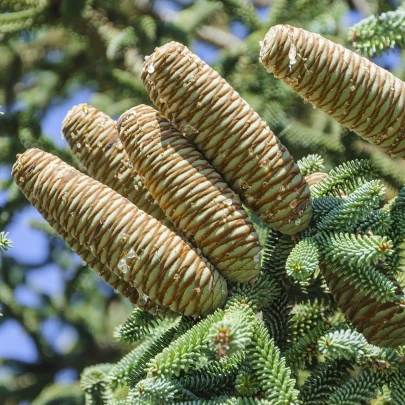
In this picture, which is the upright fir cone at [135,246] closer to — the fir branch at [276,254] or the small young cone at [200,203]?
the small young cone at [200,203]

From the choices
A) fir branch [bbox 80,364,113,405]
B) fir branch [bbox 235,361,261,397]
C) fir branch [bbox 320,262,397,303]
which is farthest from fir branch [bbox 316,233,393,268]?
fir branch [bbox 80,364,113,405]

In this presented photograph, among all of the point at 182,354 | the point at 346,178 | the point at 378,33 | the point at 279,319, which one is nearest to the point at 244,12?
the point at 378,33

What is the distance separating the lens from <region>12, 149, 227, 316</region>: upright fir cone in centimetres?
101

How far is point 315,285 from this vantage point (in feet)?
4.11

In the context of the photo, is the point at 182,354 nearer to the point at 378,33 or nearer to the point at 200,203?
the point at 200,203

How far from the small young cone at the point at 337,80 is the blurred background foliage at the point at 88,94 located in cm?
81

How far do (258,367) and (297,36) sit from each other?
0.54 meters

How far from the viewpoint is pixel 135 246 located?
3.31 feet

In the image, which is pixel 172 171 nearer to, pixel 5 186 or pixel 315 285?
pixel 315 285

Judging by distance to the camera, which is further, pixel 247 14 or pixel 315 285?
pixel 247 14

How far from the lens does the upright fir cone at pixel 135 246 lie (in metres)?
1.01

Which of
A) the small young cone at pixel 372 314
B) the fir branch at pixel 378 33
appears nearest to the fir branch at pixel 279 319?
the small young cone at pixel 372 314

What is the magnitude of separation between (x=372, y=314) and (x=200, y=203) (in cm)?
35

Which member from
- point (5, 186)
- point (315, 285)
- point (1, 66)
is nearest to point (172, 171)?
point (315, 285)
